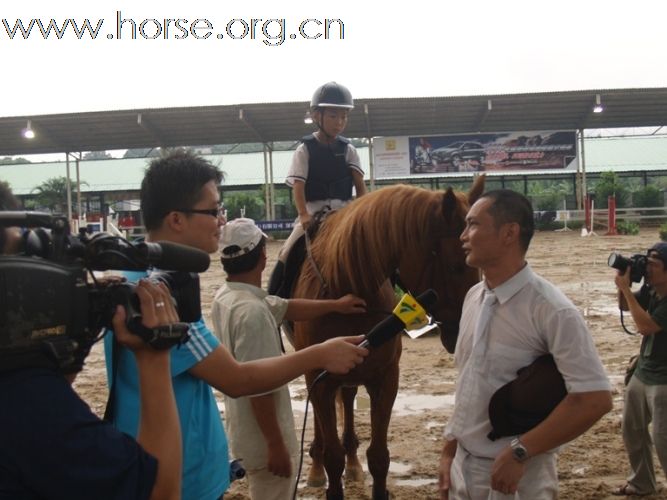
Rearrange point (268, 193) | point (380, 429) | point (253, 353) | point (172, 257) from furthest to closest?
point (268, 193)
point (380, 429)
point (253, 353)
point (172, 257)

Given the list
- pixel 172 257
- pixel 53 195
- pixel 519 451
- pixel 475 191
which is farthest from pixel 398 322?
pixel 53 195

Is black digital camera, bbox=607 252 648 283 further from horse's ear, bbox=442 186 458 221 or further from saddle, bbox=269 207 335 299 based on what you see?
saddle, bbox=269 207 335 299

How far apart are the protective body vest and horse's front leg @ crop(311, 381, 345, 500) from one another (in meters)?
1.60

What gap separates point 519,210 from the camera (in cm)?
238

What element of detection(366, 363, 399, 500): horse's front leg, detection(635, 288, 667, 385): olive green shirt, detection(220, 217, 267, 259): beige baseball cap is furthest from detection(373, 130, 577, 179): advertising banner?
detection(220, 217, 267, 259): beige baseball cap

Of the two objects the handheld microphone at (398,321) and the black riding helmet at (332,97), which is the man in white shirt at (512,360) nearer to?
the handheld microphone at (398,321)

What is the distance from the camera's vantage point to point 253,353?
8.89ft

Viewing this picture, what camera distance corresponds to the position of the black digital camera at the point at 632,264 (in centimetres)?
345

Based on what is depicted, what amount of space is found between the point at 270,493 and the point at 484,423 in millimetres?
1045

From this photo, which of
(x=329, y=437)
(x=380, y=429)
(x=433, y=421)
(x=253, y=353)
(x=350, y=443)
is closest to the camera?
(x=253, y=353)

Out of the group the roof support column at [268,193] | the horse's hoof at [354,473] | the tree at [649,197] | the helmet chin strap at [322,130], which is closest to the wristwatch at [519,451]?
the horse's hoof at [354,473]

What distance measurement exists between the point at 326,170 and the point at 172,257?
3.60 m

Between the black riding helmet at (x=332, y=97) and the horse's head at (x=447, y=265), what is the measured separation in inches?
62.0

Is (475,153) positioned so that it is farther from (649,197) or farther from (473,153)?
(649,197)
